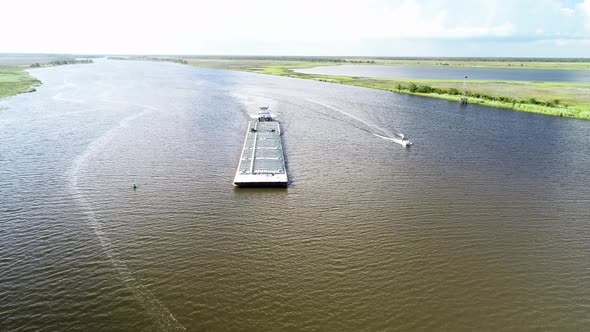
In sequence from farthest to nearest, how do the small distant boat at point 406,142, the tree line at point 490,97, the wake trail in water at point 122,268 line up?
the tree line at point 490,97, the small distant boat at point 406,142, the wake trail in water at point 122,268

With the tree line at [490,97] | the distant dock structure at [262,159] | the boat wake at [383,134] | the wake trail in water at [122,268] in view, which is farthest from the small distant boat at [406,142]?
the tree line at [490,97]

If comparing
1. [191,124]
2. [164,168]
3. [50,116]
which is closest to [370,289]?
[164,168]

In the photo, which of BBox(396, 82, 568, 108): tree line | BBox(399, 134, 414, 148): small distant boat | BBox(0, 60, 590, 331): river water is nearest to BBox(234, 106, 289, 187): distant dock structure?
BBox(0, 60, 590, 331): river water

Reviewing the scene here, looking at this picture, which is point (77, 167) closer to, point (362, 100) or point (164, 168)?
point (164, 168)

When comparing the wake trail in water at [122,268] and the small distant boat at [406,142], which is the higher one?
the small distant boat at [406,142]

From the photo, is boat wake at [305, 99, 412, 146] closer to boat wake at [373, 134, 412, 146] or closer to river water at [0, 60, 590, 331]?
boat wake at [373, 134, 412, 146]

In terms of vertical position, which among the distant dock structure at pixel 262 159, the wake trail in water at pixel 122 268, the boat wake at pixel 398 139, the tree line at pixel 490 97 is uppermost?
the tree line at pixel 490 97

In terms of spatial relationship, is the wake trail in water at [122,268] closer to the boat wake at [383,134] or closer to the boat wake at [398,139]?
the boat wake at [398,139]
